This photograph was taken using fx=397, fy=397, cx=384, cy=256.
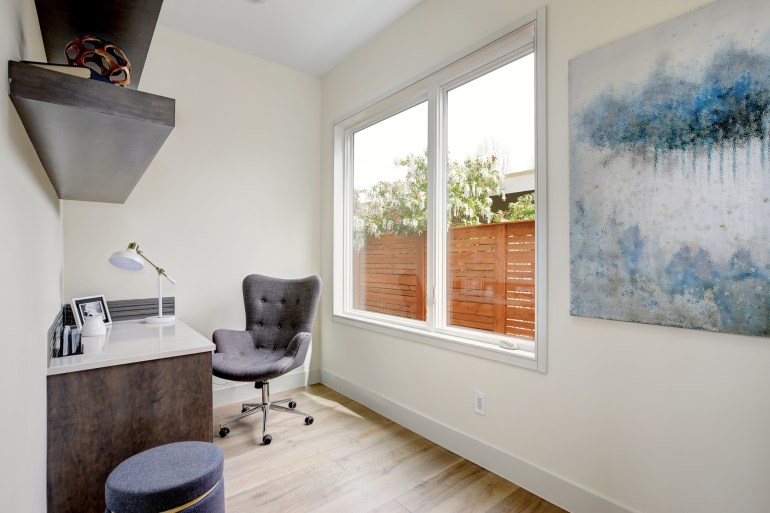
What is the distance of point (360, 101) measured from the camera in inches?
126

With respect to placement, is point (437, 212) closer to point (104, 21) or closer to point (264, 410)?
point (264, 410)

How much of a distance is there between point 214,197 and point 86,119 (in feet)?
7.20

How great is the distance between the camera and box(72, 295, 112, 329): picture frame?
7.74ft

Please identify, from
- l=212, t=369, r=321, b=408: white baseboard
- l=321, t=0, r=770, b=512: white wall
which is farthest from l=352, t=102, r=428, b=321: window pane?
l=212, t=369, r=321, b=408: white baseboard

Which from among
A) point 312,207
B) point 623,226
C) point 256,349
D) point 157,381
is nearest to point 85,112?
point 157,381

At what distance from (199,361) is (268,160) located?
201 centimetres

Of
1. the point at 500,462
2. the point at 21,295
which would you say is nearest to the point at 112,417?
the point at 21,295

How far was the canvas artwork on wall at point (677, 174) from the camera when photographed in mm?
1319

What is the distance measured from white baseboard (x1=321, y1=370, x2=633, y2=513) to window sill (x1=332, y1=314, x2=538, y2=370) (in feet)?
1.57

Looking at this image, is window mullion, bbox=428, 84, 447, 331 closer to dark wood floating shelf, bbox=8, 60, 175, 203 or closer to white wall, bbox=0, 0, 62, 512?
dark wood floating shelf, bbox=8, 60, 175, 203

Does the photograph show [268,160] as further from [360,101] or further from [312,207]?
[360,101]

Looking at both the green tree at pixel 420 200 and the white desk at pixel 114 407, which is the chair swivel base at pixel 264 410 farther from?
the green tree at pixel 420 200

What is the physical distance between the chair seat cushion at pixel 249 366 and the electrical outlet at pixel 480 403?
1.18m

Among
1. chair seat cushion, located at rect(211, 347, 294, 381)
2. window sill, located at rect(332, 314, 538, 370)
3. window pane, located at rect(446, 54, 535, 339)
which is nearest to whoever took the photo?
window sill, located at rect(332, 314, 538, 370)
